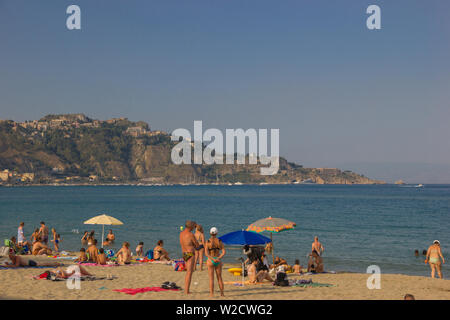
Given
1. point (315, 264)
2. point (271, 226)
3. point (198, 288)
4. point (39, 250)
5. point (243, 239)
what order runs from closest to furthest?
1. point (198, 288)
2. point (243, 239)
3. point (271, 226)
4. point (315, 264)
5. point (39, 250)

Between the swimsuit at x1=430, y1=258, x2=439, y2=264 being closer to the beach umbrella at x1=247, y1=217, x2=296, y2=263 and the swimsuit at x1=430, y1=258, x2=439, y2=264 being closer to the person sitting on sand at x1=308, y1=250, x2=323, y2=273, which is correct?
the person sitting on sand at x1=308, y1=250, x2=323, y2=273

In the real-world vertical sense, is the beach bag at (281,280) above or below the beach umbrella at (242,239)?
below

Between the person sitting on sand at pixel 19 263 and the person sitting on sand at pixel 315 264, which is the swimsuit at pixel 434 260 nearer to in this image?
the person sitting on sand at pixel 315 264

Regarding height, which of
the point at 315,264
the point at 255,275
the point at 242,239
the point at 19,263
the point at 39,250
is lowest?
the point at 39,250

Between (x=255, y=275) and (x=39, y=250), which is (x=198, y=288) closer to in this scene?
(x=255, y=275)

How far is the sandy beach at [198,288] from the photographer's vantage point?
40.2 ft

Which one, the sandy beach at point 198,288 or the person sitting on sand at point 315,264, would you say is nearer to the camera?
the sandy beach at point 198,288

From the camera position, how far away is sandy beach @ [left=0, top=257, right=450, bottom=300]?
1227cm

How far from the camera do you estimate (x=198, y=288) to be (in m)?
13.5

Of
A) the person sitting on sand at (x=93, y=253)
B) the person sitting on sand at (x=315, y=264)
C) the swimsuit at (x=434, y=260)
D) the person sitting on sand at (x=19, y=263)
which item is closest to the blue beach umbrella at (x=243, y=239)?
the person sitting on sand at (x=315, y=264)

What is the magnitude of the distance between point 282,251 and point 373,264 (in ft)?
19.2

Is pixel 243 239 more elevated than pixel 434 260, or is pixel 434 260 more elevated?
pixel 243 239

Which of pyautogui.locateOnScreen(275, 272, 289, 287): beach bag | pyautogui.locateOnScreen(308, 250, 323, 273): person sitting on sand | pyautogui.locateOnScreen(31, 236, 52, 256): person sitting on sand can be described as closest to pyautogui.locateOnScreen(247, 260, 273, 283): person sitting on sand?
pyautogui.locateOnScreen(275, 272, 289, 287): beach bag

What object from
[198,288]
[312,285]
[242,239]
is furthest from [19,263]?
[312,285]
